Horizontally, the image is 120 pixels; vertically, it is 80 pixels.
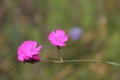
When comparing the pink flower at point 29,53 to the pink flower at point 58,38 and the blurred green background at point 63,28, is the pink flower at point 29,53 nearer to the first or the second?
the pink flower at point 58,38

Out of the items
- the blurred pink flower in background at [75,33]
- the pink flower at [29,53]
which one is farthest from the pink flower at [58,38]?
the blurred pink flower in background at [75,33]

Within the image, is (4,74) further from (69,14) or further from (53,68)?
(69,14)

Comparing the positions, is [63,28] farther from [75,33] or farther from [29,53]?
[29,53]

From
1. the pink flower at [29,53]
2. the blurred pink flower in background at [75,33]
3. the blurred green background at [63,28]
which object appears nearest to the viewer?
the pink flower at [29,53]

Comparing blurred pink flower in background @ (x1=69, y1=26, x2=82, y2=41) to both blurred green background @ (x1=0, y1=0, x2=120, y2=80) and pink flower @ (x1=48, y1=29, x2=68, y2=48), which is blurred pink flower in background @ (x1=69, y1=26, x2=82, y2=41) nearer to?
blurred green background @ (x1=0, y1=0, x2=120, y2=80)

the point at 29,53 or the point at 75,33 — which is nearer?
the point at 29,53

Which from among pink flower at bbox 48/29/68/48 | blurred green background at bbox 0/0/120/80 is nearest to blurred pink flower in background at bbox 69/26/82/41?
blurred green background at bbox 0/0/120/80

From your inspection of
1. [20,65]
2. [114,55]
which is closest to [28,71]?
[20,65]

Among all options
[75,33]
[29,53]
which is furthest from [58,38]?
[75,33]

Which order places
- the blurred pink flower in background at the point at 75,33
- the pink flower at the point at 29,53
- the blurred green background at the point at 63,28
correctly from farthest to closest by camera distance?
the blurred pink flower in background at the point at 75,33
the blurred green background at the point at 63,28
the pink flower at the point at 29,53
